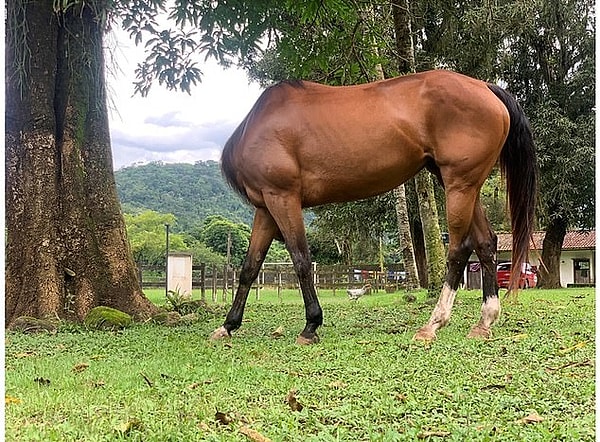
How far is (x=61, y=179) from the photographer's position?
5.66 m

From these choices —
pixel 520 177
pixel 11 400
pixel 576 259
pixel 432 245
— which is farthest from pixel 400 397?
pixel 576 259

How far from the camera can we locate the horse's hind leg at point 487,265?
4.23 m

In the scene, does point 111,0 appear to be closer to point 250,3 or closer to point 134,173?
point 250,3

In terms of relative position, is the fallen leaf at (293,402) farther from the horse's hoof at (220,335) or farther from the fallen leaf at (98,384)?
the horse's hoof at (220,335)

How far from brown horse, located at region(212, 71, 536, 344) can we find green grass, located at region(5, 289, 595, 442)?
1.49 feet

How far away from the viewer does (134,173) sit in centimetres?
2977

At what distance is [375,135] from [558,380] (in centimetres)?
212

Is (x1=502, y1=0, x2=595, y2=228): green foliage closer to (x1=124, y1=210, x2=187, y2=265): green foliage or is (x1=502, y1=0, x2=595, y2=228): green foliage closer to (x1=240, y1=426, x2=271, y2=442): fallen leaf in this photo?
Answer: (x1=240, y1=426, x2=271, y2=442): fallen leaf

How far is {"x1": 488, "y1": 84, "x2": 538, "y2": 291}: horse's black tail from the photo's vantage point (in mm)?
4395

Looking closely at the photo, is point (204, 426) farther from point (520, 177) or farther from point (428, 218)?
point (428, 218)

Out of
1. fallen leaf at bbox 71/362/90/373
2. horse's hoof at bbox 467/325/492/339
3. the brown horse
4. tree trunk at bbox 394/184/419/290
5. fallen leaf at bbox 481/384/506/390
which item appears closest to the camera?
fallen leaf at bbox 481/384/506/390

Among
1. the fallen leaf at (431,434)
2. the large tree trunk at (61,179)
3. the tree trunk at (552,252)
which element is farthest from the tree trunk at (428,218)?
the tree trunk at (552,252)

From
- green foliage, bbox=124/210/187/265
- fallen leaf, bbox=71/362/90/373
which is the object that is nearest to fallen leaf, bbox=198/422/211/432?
fallen leaf, bbox=71/362/90/373

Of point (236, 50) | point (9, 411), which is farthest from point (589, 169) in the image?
point (9, 411)
